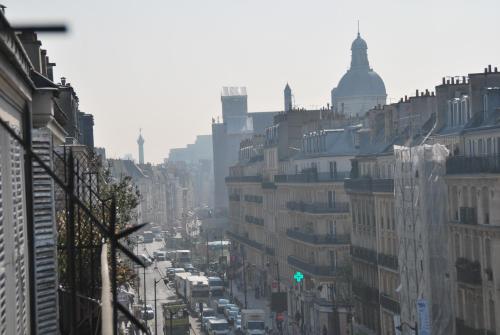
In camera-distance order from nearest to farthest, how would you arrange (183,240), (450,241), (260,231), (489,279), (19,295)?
(19,295) < (489,279) < (450,241) < (260,231) < (183,240)

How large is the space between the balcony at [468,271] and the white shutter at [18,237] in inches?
1402

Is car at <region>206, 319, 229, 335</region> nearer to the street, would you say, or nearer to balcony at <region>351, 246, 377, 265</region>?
the street

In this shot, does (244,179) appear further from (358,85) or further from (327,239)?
(358,85)

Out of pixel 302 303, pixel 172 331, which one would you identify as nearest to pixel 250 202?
pixel 302 303

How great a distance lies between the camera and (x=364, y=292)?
224 feet

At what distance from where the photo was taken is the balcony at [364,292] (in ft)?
217

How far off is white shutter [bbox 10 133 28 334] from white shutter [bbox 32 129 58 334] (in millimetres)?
1890

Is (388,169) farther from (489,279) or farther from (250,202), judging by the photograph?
(250,202)

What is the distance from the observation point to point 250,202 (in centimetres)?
12062

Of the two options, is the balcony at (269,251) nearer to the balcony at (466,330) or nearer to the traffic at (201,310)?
the traffic at (201,310)

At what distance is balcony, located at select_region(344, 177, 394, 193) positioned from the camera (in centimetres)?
6153

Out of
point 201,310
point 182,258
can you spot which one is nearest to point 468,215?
point 201,310

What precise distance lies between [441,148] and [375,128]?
21487mm

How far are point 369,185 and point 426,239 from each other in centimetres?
1361
